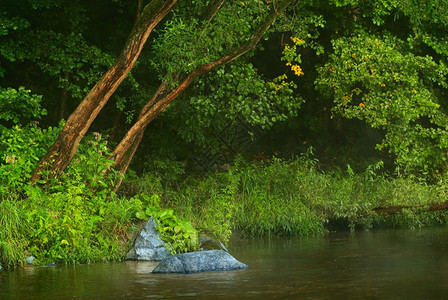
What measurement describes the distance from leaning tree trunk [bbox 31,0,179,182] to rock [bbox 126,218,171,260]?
2.20 meters

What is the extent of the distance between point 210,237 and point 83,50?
640 cm

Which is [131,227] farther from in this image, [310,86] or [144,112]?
[310,86]

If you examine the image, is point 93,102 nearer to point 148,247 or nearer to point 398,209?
point 148,247

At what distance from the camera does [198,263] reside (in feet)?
34.2

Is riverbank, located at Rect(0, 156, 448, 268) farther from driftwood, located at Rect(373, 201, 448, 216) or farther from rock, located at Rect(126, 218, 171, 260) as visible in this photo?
rock, located at Rect(126, 218, 171, 260)

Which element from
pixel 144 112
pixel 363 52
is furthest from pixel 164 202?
pixel 363 52

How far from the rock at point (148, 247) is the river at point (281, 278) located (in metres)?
0.52

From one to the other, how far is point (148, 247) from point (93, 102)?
305cm

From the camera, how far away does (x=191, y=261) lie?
34.2 feet

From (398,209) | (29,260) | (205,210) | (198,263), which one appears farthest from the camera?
(398,209)

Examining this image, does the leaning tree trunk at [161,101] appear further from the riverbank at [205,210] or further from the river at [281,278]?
the river at [281,278]

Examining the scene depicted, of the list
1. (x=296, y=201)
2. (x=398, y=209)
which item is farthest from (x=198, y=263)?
(x=398, y=209)

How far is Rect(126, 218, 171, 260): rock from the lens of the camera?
1249 centimetres

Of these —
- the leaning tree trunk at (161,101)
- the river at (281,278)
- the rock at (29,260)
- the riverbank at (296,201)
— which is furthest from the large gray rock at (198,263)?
the leaning tree trunk at (161,101)
